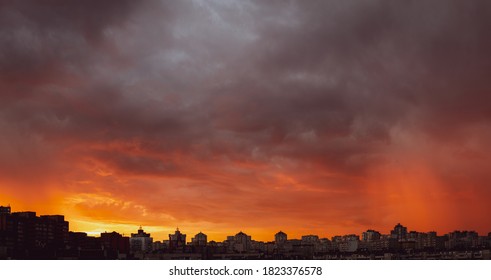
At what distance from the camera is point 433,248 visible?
56.3 meters

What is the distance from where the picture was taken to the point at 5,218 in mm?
48344
